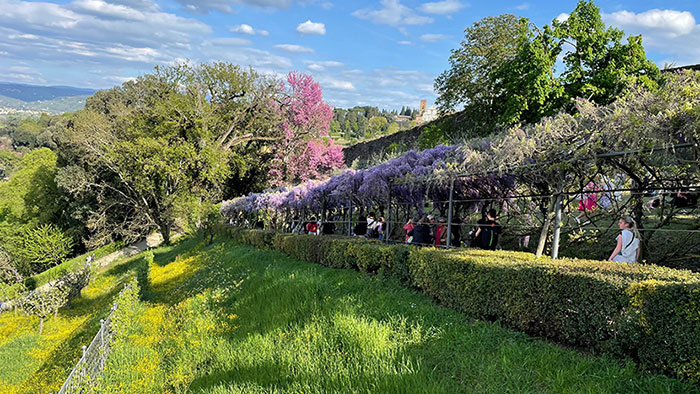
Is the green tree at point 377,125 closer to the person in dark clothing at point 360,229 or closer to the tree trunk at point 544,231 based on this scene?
the person in dark clothing at point 360,229

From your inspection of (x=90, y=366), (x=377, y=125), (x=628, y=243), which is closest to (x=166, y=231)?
(x=90, y=366)

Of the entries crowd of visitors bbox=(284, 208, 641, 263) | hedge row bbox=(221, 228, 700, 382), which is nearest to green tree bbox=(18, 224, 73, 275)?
crowd of visitors bbox=(284, 208, 641, 263)

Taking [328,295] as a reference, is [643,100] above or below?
above

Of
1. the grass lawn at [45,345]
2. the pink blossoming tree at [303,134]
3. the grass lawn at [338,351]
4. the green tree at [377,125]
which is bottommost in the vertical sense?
the grass lawn at [45,345]

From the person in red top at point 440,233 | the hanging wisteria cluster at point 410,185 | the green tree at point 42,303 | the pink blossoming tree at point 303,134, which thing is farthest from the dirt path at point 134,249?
the person in red top at point 440,233

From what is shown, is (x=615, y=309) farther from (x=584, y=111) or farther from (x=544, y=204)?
(x=544, y=204)

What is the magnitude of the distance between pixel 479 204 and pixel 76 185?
37351mm

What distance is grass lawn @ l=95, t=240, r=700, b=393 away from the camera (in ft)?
13.8

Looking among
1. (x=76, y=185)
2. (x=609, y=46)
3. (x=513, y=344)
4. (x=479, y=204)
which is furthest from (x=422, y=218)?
(x=76, y=185)

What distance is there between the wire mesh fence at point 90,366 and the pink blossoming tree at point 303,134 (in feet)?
92.9

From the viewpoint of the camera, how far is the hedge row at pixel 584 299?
3652mm

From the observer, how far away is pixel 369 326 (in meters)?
6.00

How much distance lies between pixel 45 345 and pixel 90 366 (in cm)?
953

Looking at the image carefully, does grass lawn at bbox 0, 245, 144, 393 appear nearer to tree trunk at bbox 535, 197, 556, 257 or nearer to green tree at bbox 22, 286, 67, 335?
green tree at bbox 22, 286, 67, 335
